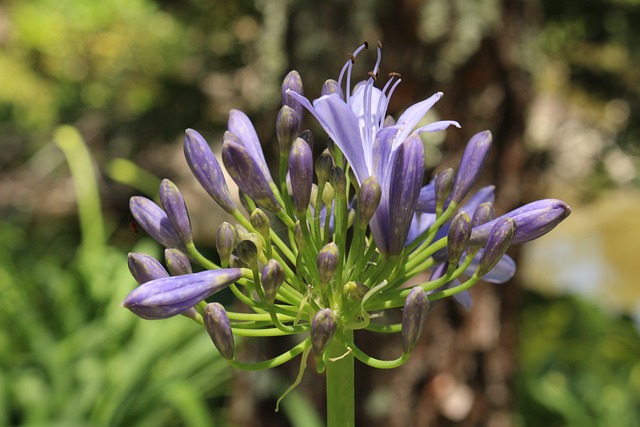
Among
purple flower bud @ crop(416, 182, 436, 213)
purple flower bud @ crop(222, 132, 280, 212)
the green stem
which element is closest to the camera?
the green stem

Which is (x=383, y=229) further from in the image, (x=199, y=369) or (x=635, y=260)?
(x=635, y=260)

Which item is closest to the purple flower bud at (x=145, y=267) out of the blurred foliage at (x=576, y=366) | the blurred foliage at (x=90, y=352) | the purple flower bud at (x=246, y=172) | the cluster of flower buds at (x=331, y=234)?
the cluster of flower buds at (x=331, y=234)

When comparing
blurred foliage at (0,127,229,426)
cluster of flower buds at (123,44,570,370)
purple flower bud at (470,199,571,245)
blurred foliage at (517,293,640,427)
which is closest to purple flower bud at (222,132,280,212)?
cluster of flower buds at (123,44,570,370)

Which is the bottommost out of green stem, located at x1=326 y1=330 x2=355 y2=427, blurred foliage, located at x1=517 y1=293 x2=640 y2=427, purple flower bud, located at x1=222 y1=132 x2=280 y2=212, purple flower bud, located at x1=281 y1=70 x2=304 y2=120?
blurred foliage, located at x1=517 y1=293 x2=640 y2=427

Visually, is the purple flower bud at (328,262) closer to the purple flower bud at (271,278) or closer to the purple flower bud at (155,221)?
the purple flower bud at (271,278)

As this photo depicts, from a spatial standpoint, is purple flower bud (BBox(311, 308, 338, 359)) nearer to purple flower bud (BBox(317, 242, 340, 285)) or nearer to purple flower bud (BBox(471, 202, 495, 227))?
purple flower bud (BBox(317, 242, 340, 285))

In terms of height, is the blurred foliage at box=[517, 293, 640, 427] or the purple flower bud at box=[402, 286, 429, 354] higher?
the purple flower bud at box=[402, 286, 429, 354]

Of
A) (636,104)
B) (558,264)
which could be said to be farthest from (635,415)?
(558,264)
